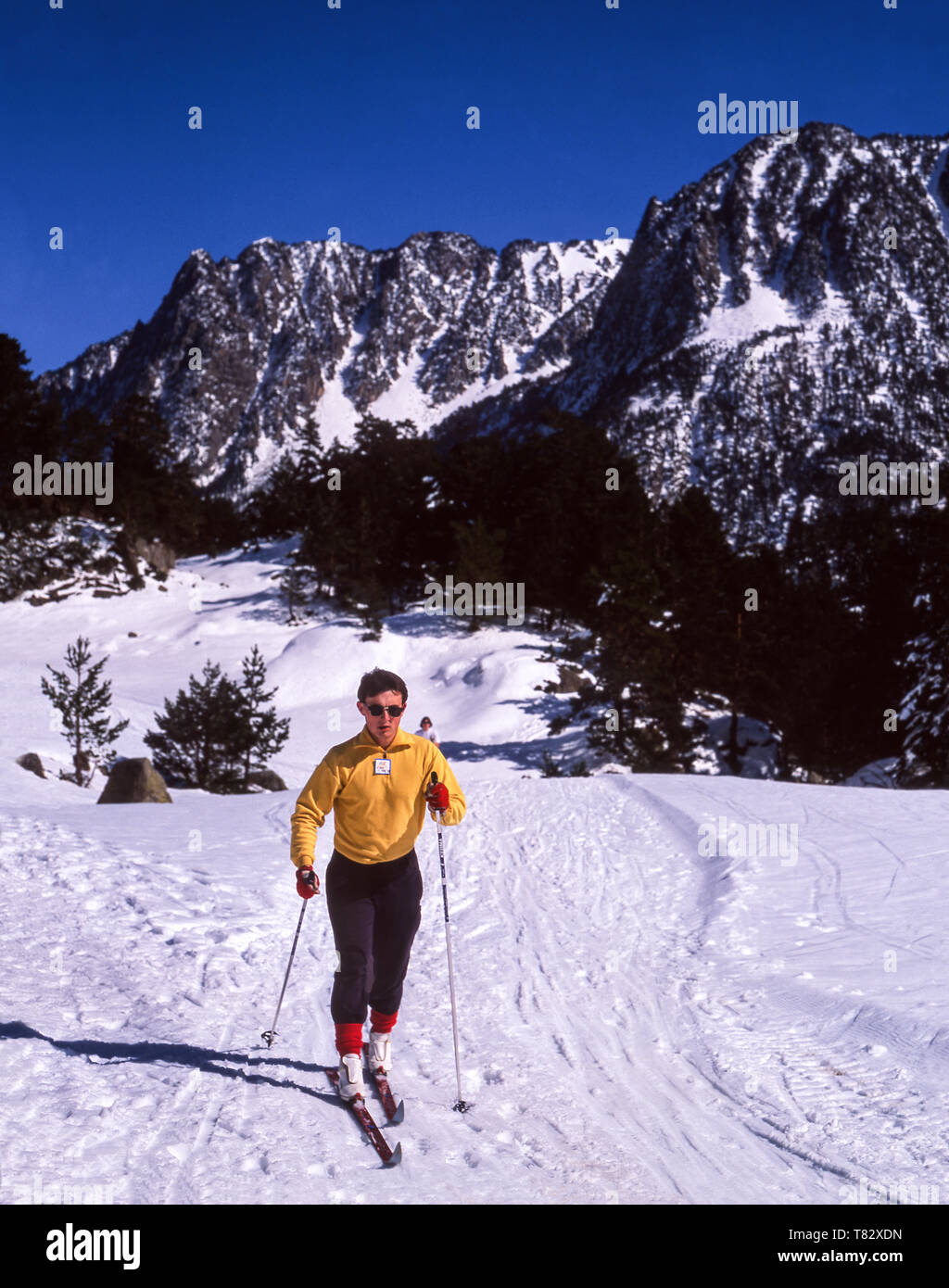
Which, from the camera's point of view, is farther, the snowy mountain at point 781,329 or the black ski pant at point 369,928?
the snowy mountain at point 781,329

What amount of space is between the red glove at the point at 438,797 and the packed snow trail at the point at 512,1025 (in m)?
1.53

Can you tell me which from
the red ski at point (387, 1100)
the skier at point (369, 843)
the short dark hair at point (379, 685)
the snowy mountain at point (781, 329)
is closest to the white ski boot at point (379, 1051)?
the red ski at point (387, 1100)

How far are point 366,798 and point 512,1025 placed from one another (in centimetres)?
243

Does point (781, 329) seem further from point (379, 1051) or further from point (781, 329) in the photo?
point (379, 1051)

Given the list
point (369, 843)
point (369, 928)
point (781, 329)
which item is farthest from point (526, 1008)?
point (781, 329)

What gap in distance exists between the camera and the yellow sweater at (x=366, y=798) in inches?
174

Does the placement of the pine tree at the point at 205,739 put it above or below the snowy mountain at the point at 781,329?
below

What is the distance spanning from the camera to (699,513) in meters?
36.1

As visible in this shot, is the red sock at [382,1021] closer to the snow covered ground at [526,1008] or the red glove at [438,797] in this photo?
the snow covered ground at [526,1008]

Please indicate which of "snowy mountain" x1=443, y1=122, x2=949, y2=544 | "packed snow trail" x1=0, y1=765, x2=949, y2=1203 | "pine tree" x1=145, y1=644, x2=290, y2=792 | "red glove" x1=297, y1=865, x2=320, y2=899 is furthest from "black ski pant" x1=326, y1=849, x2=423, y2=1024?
"snowy mountain" x1=443, y1=122, x2=949, y2=544

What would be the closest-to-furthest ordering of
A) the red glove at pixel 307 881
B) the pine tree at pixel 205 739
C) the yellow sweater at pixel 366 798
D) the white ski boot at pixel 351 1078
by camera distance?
the red glove at pixel 307 881
the white ski boot at pixel 351 1078
the yellow sweater at pixel 366 798
the pine tree at pixel 205 739

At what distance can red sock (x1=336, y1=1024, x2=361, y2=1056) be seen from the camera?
4.37 meters

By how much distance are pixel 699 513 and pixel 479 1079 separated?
33512 mm
